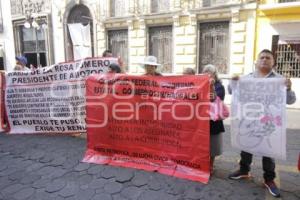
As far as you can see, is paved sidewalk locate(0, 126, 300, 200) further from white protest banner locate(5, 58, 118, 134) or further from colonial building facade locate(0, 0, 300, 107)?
colonial building facade locate(0, 0, 300, 107)

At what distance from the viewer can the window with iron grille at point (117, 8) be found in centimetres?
1329

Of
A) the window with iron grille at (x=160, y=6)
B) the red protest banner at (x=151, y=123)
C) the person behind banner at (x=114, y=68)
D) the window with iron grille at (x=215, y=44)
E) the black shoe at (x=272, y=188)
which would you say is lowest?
the black shoe at (x=272, y=188)

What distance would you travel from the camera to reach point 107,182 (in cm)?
363

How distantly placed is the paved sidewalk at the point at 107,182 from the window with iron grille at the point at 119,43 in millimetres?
9465

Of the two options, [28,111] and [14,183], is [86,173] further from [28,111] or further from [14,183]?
[28,111]

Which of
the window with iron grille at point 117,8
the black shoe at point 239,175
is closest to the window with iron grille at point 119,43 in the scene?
the window with iron grille at point 117,8

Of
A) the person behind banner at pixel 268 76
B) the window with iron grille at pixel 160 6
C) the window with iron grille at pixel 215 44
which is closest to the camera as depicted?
the person behind banner at pixel 268 76

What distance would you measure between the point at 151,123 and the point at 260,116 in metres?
1.40

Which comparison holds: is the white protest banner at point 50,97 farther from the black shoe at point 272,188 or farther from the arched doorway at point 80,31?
the arched doorway at point 80,31

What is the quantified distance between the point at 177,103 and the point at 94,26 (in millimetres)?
11449

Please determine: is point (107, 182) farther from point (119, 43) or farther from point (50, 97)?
point (119, 43)

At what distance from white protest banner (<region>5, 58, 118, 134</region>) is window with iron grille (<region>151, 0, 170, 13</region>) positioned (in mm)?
7914

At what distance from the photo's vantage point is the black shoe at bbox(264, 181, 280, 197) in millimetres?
3174

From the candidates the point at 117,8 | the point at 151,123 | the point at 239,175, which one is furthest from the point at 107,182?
the point at 117,8
